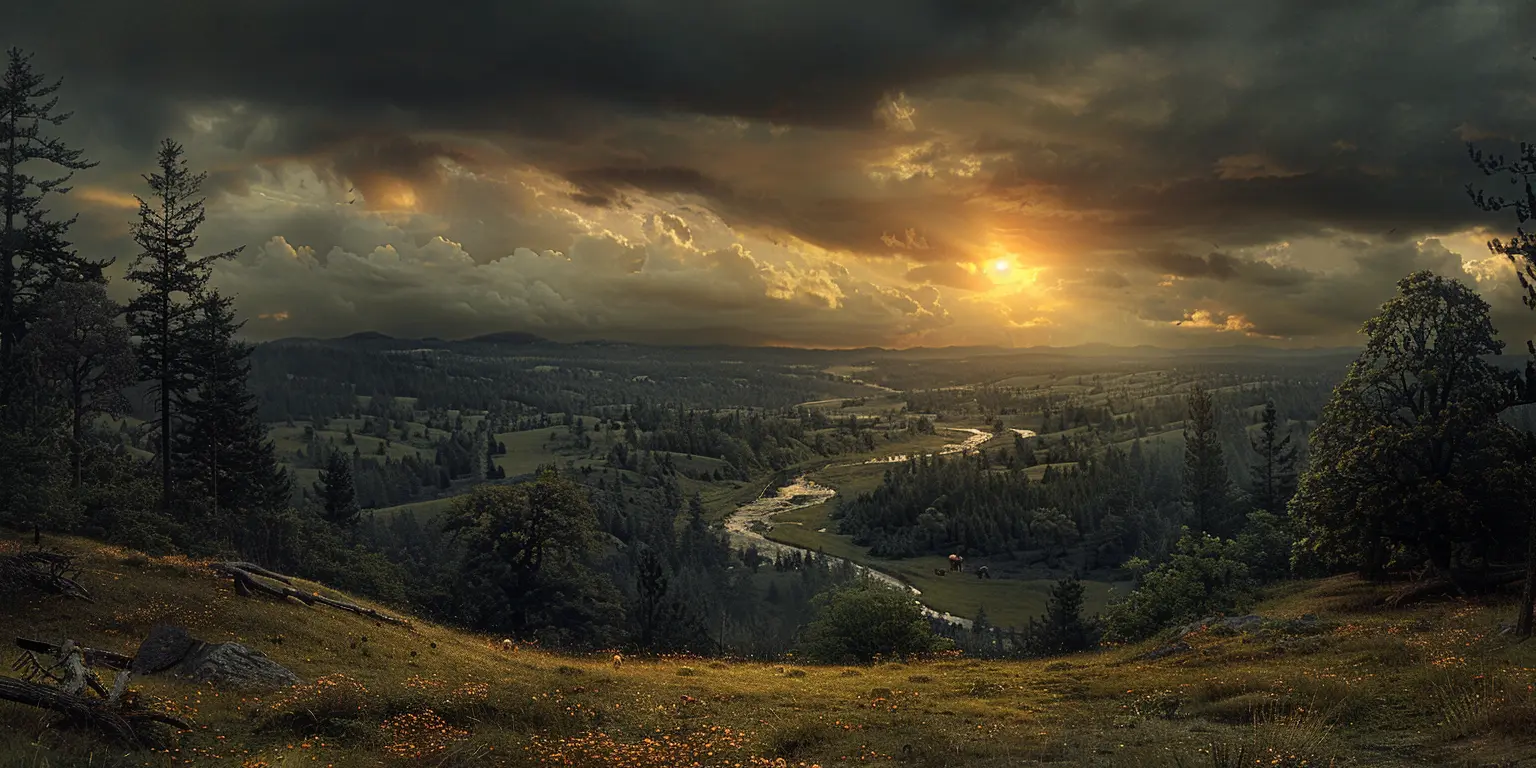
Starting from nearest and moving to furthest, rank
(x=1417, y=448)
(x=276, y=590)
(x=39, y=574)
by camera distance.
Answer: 1. (x=39, y=574)
2. (x=276, y=590)
3. (x=1417, y=448)

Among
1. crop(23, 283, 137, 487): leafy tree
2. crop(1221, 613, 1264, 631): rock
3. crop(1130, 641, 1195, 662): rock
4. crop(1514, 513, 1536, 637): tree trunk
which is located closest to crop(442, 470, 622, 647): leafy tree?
crop(23, 283, 137, 487): leafy tree

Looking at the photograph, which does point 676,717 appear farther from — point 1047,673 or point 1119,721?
point 1047,673

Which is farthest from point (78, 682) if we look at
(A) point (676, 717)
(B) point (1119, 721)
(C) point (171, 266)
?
(C) point (171, 266)

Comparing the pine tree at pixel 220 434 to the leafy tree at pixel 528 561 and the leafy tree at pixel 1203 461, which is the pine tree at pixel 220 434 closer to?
the leafy tree at pixel 528 561

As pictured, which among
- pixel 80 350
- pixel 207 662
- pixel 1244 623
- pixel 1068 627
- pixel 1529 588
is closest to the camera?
pixel 207 662

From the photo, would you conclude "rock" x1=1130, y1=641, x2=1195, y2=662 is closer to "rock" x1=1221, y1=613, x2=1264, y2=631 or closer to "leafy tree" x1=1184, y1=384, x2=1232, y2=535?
"rock" x1=1221, y1=613, x2=1264, y2=631

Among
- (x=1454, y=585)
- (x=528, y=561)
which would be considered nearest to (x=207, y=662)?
(x=1454, y=585)

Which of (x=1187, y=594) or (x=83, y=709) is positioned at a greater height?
(x=83, y=709)

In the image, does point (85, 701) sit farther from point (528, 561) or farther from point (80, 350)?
point (528, 561)
